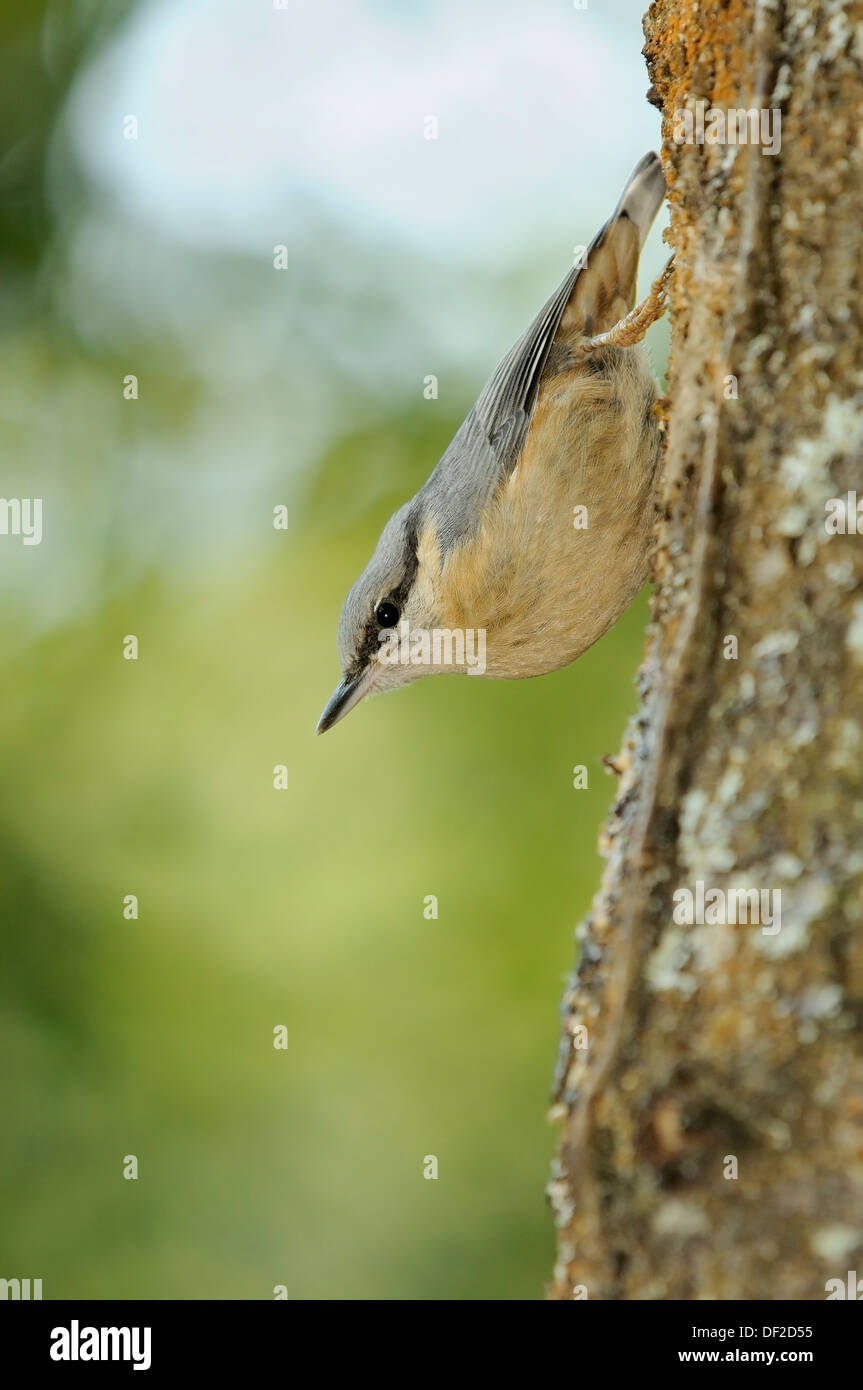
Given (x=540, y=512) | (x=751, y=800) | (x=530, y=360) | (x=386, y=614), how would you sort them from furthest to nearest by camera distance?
(x=386, y=614), (x=530, y=360), (x=540, y=512), (x=751, y=800)

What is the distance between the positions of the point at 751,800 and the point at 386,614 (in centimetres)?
220

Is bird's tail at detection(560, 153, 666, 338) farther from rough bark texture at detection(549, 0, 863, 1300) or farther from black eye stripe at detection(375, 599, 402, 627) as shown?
rough bark texture at detection(549, 0, 863, 1300)

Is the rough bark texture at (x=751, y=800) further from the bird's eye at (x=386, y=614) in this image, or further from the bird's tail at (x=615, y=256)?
the bird's eye at (x=386, y=614)

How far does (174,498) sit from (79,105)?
174 centimetres

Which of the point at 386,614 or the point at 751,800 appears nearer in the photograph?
the point at 751,800

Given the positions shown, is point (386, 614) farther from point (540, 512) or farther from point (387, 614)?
point (540, 512)

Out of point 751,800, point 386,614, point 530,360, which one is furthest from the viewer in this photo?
point 386,614

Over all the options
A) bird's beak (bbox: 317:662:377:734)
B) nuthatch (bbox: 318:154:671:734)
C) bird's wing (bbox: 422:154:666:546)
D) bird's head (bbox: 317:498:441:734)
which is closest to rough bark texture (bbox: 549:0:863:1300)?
nuthatch (bbox: 318:154:671:734)

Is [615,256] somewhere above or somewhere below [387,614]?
above

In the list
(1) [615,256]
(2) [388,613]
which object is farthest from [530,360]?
(2) [388,613]

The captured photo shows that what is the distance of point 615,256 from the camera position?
11.9 ft

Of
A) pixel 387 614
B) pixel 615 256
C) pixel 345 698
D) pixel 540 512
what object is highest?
pixel 615 256

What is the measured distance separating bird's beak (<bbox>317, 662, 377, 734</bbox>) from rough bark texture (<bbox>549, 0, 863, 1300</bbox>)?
1868 mm

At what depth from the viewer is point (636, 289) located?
3824 millimetres
